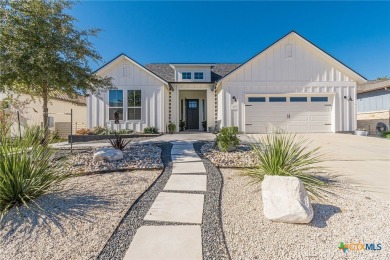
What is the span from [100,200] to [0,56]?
5215 mm

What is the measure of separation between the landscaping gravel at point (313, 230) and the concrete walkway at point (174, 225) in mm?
397

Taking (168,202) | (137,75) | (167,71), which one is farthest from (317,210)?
(167,71)

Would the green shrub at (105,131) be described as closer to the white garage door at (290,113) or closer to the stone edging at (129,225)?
the white garage door at (290,113)

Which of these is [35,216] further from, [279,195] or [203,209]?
[279,195]

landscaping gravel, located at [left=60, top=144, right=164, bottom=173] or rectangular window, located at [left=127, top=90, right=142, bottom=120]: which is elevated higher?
rectangular window, located at [left=127, top=90, right=142, bottom=120]

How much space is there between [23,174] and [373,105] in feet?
72.2

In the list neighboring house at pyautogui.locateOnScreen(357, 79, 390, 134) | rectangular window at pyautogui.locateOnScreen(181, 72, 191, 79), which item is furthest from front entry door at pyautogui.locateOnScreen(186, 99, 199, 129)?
neighboring house at pyautogui.locateOnScreen(357, 79, 390, 134)

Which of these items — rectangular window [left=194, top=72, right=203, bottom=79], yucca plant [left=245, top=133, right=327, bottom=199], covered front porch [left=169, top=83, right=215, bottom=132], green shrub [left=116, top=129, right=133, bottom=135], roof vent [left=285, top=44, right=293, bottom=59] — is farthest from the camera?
rectangular window [left=194, top=72, right=203, bottom=79]

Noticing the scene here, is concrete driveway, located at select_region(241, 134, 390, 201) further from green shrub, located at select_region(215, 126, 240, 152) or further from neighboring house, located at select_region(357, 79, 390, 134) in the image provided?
neighboring house, located at select_region(357, 79, 390, 134)

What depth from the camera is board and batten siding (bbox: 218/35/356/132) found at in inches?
473

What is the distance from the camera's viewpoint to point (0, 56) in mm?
5035

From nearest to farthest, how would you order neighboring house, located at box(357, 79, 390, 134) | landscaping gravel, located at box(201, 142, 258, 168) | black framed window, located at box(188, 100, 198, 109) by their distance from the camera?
landscaping gravel, located at box(201, 142, 258, 168) < neighboring house, located at box(357, 79, 390, 134) < black framed window, located at box(188, 100, 198, 109)

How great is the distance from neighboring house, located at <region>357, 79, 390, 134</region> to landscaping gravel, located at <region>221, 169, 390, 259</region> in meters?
16.6

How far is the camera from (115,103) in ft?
41.3
